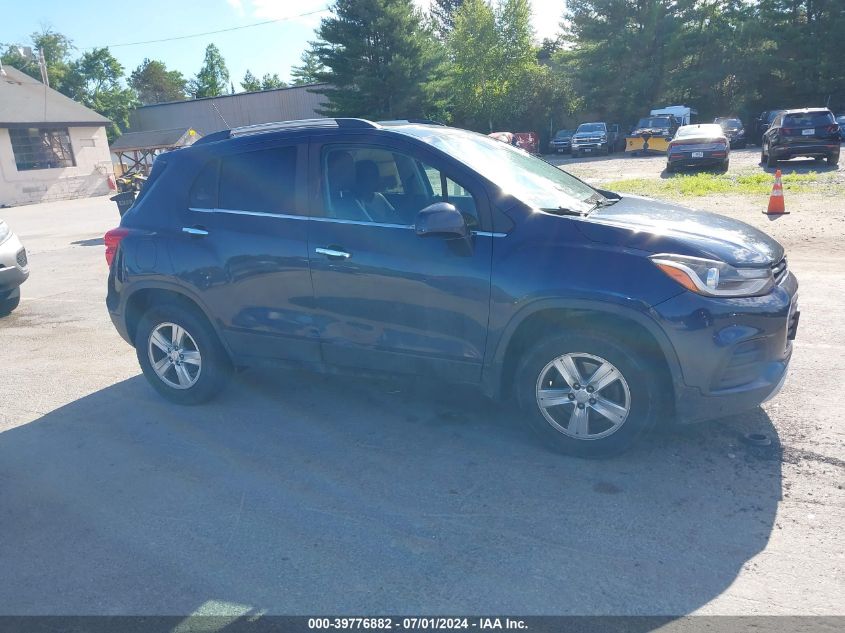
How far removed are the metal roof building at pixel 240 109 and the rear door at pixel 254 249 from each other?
141 feet

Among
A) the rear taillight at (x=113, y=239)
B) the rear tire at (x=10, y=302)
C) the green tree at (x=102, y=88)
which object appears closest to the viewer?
the rear taillight at (x=113, y=239)

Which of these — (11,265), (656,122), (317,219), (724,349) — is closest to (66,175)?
(656,122)

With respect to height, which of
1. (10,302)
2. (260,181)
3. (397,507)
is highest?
(260,181)

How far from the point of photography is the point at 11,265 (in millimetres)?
8695

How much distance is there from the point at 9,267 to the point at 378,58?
3254 centimetres

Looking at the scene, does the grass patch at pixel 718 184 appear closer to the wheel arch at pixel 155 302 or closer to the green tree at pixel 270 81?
the wheel arch at pixel 155 302

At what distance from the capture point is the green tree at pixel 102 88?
63344 millimetres

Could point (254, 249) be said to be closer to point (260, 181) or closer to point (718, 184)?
point (260, 181)

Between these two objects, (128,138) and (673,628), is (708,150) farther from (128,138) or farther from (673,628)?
(128,138)

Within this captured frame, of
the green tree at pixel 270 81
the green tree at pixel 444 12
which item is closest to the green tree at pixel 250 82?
the green tree at pixel 270 81

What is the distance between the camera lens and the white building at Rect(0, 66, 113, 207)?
110 ft

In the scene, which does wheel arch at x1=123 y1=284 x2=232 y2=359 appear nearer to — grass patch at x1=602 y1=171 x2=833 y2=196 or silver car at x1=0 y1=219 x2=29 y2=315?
silver car at x1=0 y1=219 x2=29 y2=315

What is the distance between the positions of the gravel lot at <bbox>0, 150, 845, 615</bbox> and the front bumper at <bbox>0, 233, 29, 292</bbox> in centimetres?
358

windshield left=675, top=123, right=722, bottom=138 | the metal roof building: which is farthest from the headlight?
the metal roof building
